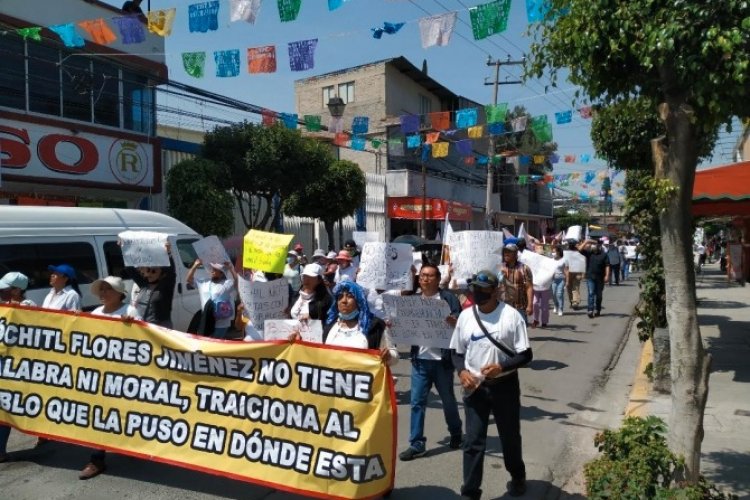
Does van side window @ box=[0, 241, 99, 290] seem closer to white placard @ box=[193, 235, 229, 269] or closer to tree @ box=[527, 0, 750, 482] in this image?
white placard @ box=[193, 235, 229, 269]

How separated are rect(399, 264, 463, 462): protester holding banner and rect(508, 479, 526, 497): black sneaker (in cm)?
101

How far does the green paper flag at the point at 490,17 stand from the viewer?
9.48 m

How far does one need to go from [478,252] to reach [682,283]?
3131 mm

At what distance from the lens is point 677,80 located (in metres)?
3.47

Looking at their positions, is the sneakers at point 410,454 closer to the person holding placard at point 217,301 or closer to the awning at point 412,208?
the person holding placard at point 217,301

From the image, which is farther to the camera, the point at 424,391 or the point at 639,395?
the point at 639,395

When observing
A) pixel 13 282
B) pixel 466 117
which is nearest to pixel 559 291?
pixel 466 117

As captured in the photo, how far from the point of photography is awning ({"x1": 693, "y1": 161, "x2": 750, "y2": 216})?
8.72m

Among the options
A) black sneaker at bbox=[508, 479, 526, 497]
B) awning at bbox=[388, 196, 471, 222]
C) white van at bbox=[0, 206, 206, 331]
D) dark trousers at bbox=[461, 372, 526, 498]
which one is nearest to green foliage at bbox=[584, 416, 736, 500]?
dark trousers at bbox=[461, 372, 526, 498]

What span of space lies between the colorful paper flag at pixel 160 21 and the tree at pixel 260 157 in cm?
780

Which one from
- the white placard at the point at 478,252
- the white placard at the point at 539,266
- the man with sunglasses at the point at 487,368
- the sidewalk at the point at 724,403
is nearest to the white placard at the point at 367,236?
the white placard at the point at 539,266

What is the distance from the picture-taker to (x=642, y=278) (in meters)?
8.17

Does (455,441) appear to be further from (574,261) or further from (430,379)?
(574,261)

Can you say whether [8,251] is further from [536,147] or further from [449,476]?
[536,147]
